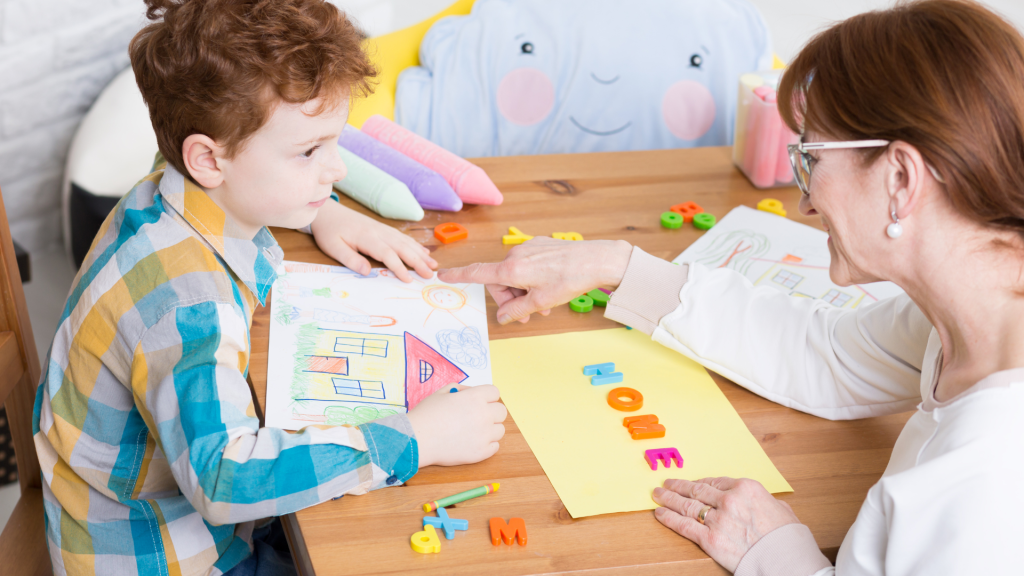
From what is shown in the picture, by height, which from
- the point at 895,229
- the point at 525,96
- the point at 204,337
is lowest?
the point at 525,96

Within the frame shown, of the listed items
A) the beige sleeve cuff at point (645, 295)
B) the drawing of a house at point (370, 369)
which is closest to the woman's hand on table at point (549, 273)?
the beige sleeve cuff at point (645, 295)

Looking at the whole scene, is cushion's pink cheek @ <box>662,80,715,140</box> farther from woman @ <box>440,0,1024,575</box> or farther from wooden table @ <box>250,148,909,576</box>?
woman @ <box>440,0,1024,575</box>

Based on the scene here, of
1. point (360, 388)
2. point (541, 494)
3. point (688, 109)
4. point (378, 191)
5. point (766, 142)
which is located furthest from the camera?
point (688, 109)

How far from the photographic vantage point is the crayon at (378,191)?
1227 millimetres

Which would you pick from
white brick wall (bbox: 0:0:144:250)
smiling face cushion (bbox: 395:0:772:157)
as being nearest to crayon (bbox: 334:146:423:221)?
smiling face cushion (bbox: 395:0:772:157)

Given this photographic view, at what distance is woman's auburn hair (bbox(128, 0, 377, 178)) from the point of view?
0.81 meters

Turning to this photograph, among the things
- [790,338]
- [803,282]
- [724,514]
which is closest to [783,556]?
[724,514]

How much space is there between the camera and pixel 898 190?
2.43ft

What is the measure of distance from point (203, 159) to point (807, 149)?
2.05 feet

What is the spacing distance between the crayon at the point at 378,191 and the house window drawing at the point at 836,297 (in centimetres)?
61

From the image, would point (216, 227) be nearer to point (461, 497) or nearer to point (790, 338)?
point (461, 497)

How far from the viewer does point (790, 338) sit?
3.25 ft

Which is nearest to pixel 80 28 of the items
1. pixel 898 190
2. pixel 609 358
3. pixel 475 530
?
pixel 609 358

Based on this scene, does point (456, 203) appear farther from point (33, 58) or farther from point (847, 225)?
point (33, 58)
